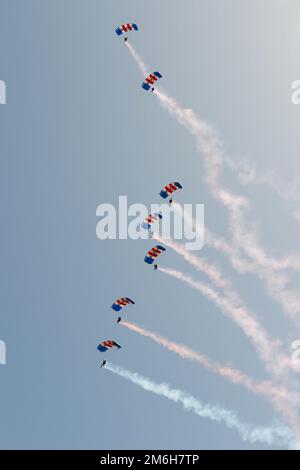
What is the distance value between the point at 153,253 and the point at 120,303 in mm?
7452

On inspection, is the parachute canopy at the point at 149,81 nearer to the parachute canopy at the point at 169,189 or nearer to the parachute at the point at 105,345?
the parachute canopy at the point at 169,189

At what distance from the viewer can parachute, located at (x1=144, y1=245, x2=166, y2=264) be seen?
314 feet

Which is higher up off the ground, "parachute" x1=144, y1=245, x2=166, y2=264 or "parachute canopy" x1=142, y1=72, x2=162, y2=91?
"parachute canopy" x1=142, y1=72, x2=162, y2=91

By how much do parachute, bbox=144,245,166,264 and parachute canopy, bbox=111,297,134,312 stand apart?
5.40 meters

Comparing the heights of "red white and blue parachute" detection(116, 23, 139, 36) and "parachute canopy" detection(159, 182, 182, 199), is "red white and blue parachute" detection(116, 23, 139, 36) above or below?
above

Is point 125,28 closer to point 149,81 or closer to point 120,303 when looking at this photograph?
point 149,81

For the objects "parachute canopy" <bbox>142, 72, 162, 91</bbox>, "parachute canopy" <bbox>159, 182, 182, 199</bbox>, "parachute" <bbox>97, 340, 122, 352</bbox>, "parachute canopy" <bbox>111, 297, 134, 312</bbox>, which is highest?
"parachute canopy" <bbox>142, 72, 162, 91</bbox>

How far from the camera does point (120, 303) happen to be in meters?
95.9

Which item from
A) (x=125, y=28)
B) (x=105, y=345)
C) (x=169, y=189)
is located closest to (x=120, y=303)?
(x=105, y=345)

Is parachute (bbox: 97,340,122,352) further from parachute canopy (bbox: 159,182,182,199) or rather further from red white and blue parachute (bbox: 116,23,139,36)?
red white and blue parachute (bbox: 116,23,139,36)

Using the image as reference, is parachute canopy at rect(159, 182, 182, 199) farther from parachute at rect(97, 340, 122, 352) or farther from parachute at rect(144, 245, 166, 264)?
parachute at rect(97, 340, 122, 352)
